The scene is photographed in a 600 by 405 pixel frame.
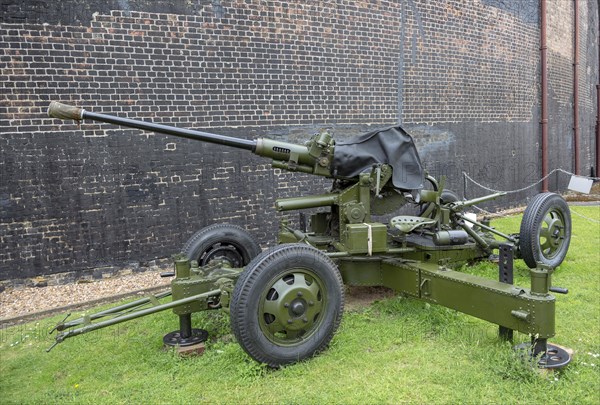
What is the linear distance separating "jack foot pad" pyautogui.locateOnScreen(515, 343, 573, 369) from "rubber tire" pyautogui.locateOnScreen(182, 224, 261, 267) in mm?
3031

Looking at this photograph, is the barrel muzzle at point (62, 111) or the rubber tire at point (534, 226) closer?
the barrel muzzle at point (62, 111)

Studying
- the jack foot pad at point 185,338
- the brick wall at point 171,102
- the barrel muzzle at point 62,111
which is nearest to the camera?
the barrel muzzle at point 62,111

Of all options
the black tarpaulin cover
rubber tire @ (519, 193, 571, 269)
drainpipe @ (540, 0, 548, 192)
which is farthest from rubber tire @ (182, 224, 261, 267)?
drainpipe @ (540, 0, 548, 192)

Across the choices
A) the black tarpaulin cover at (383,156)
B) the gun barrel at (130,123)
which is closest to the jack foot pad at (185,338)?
the gun barrel at (130,123)

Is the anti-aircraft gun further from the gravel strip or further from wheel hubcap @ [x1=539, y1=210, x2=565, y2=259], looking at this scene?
the gravel strip

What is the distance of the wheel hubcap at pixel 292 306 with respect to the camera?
4.05 meters

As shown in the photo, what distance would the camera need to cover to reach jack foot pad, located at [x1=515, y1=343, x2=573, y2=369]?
387cm

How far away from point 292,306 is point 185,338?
119 centimetres

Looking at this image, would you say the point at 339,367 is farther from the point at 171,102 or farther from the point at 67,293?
the point at 171,102

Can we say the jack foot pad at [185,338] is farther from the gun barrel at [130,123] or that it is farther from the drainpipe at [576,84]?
the drainpipe at [576,84]

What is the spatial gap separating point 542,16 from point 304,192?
9492 millimetres

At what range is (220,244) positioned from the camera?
5.95 meters

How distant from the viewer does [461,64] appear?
1200 cm

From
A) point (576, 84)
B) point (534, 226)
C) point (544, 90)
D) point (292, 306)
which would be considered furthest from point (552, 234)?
point (576, 84)
